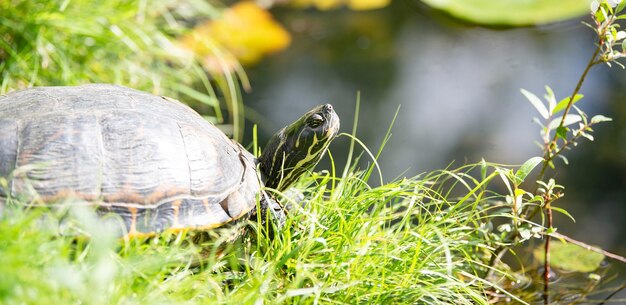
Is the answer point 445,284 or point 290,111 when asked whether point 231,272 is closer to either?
point 445,284

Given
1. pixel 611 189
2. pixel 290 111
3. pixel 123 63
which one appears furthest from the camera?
pixel 290 111

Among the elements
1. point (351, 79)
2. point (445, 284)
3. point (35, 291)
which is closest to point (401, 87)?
point (351, 79)

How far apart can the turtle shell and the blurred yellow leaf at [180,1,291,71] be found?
2.47 metres

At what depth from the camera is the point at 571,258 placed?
2893mm

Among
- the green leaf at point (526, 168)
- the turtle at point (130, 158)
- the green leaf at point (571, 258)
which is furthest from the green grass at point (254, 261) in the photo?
the green leaf at point (571, 258)

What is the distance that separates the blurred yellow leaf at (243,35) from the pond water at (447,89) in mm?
113

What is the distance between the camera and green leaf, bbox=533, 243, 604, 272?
284cm

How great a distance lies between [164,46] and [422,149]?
1.49 metres

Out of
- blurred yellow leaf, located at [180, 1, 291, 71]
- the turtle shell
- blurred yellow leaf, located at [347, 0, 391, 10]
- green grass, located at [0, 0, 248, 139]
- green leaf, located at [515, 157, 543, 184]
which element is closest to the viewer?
the turtle shell

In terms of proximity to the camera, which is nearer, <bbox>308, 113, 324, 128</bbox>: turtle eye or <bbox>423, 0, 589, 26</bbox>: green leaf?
<bbox>308, 113, 324, 128</bbox>: turtle eye

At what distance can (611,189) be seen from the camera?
11.0 ft

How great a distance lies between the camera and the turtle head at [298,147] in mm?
2352

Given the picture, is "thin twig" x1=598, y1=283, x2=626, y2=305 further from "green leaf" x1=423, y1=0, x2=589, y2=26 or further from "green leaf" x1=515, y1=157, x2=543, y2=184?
"green leaf" x1=423, y1=0, x2=589, y2=26

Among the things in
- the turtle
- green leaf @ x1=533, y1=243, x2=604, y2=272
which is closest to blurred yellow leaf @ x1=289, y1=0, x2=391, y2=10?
green leaf @ x1=533, y1=243, x2=604, y2=272
